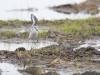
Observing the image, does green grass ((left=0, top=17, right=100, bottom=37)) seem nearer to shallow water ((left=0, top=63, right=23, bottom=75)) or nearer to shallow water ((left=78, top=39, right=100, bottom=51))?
shallow water ((left=78, top=39, right=100, bottom=51))

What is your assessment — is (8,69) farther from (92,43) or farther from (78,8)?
(78,8)

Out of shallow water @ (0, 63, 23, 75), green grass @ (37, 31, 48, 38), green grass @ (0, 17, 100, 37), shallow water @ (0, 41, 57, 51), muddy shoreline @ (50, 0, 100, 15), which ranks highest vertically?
A: muddy shoreline @ (50, 0, 100, 15)

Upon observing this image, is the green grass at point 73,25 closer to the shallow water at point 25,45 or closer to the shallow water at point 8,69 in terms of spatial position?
the shallow water at point 25,45

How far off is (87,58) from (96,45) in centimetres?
244

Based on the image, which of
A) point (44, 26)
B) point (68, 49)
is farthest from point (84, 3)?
point (68, 49)

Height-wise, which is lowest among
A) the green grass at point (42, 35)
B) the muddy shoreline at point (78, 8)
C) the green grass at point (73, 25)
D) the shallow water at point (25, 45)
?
the shallow water at point (25, 45)

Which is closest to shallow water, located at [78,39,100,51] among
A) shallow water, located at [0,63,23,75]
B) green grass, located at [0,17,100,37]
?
green grass, located at [0,17,100,37]

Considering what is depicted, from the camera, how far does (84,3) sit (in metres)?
27.6

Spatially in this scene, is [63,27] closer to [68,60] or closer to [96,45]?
[96,45]

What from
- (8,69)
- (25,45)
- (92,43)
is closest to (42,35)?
(25,45)

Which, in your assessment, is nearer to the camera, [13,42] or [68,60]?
[68,60]

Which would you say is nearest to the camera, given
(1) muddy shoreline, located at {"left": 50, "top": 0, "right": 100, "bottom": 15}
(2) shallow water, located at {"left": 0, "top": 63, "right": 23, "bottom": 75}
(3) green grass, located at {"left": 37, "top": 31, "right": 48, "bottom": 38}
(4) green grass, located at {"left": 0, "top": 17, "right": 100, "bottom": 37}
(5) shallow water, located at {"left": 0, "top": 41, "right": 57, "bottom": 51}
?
(2) shallow water, located at {"left": 0, "top": 63, "right": 23, "bottom": 75}

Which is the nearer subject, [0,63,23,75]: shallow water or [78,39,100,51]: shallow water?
[0,63,23,75]: shallow water

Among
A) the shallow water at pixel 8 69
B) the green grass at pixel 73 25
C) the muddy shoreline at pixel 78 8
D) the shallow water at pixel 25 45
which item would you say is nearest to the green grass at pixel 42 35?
the green grass at pixel 73 25
